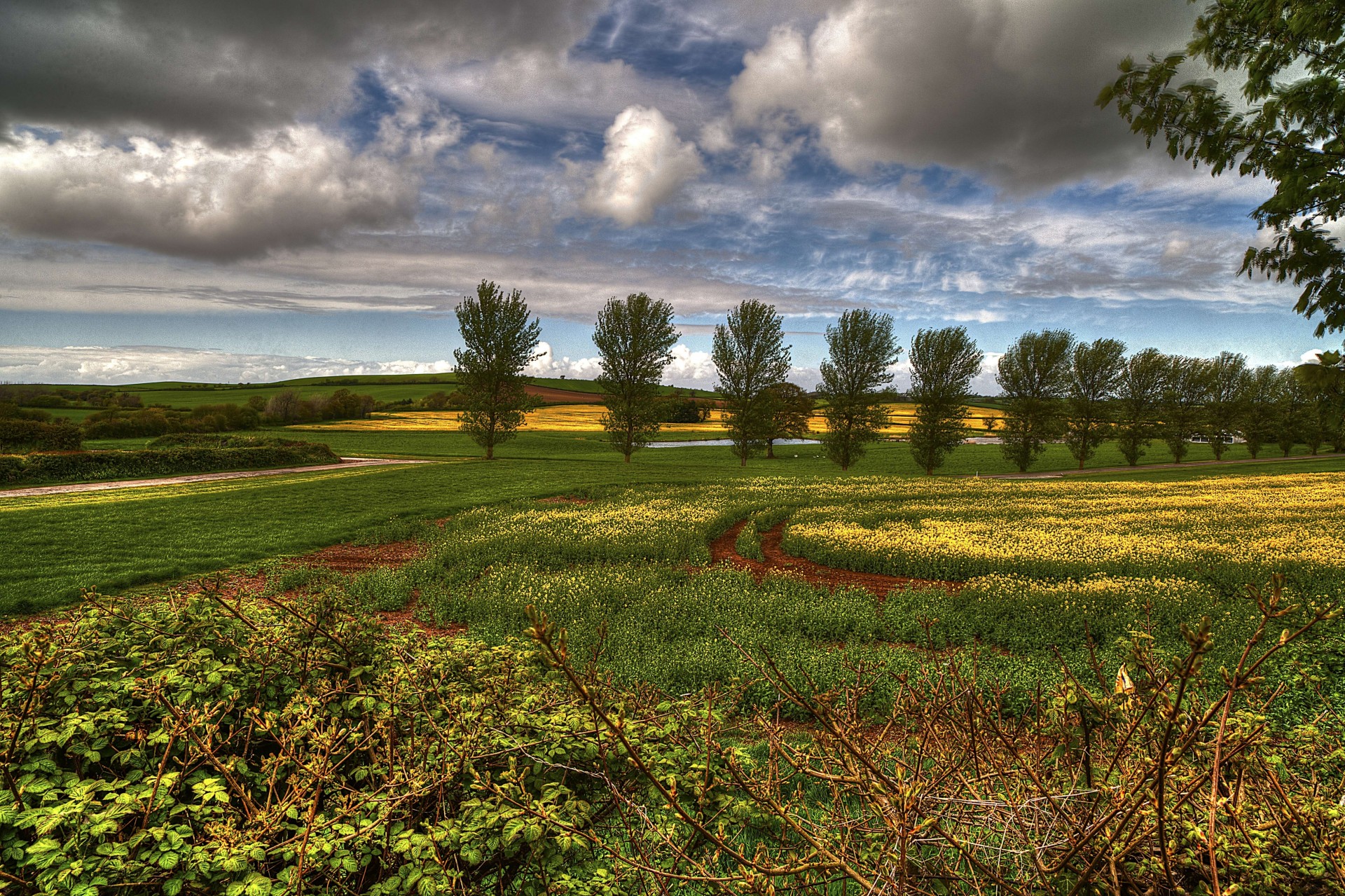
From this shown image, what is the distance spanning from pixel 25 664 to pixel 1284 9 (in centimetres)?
1211

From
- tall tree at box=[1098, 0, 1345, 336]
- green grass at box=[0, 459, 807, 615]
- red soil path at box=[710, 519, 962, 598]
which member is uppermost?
tall tree at box=[1098, 0, 1345, 336]

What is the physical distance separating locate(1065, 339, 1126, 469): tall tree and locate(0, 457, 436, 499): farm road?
5392cm

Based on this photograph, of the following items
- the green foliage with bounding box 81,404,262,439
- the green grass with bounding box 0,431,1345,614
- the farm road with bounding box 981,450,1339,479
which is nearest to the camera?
the green grass with bounding box 0,431,1345,614

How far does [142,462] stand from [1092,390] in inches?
2606

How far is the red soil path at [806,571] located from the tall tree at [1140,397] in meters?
50.2

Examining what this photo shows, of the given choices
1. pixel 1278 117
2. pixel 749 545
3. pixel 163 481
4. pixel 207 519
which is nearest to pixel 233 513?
pixel 207 519

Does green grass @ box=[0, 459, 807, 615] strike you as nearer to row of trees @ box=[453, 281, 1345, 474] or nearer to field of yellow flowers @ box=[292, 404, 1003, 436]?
row of trees @ box=[453, 281, 1345, 474]

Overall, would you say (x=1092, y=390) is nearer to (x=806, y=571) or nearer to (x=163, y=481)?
(x=806, y=571)

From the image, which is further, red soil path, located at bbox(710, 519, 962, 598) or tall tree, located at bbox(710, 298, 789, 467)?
tall tree, located at bbox(710, 298, 789, 467)

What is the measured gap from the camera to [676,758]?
341cm

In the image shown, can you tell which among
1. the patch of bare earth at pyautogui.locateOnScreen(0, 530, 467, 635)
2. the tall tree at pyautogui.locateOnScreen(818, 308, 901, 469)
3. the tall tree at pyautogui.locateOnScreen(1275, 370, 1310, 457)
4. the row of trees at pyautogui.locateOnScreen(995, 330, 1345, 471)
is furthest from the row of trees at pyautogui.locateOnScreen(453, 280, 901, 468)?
the tall tree at pyautogui.locateOnScreen(1275, 370, 1310, 457)

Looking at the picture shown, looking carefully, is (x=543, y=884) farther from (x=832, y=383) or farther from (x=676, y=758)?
(x=832, y=383)

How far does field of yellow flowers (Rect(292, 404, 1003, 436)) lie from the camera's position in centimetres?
6919

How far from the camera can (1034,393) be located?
50.0 m
